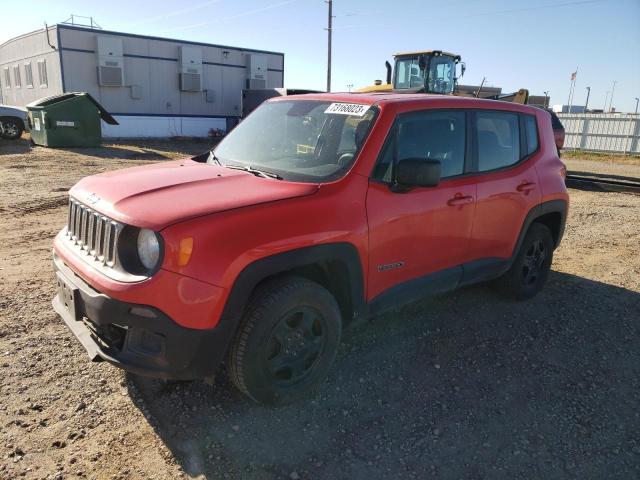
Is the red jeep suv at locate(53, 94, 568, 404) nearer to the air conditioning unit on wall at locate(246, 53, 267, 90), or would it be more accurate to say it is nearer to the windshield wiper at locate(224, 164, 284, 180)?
the windshield wiper at locate(224, 164, 284, 180)

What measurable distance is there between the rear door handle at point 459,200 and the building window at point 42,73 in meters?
26.4

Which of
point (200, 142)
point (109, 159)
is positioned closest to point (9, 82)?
point (200, 142)

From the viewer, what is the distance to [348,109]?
345 cm

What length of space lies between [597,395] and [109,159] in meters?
14.9

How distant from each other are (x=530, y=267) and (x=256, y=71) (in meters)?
26.0

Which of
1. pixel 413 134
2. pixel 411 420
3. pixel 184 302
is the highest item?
pixel 413 134

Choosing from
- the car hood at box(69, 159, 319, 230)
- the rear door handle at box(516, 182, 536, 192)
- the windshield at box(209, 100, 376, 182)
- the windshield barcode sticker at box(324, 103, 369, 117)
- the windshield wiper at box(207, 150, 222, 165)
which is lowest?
the rear door handle at box(516, 182, 536, 192)

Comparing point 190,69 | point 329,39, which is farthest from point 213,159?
point 329,39

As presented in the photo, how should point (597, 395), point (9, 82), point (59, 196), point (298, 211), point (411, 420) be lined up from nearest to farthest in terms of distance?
point (298, 211) < point (411, 420) < point (597, 395) < point (59, 196) < point (9, 82)

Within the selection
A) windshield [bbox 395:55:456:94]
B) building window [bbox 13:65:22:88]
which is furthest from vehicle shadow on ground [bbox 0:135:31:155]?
building window [bbox 13:65:22:88]

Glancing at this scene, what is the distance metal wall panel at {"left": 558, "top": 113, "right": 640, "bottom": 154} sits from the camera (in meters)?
23.8

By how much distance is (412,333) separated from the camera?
400 cm

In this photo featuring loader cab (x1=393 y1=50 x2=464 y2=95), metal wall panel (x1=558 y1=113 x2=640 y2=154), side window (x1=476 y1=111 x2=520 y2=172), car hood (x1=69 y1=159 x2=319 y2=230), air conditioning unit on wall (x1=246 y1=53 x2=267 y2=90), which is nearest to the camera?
car hood (x1=69 y1=159 x2=319 y2=230)

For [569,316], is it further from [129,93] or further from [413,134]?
[129,93]
